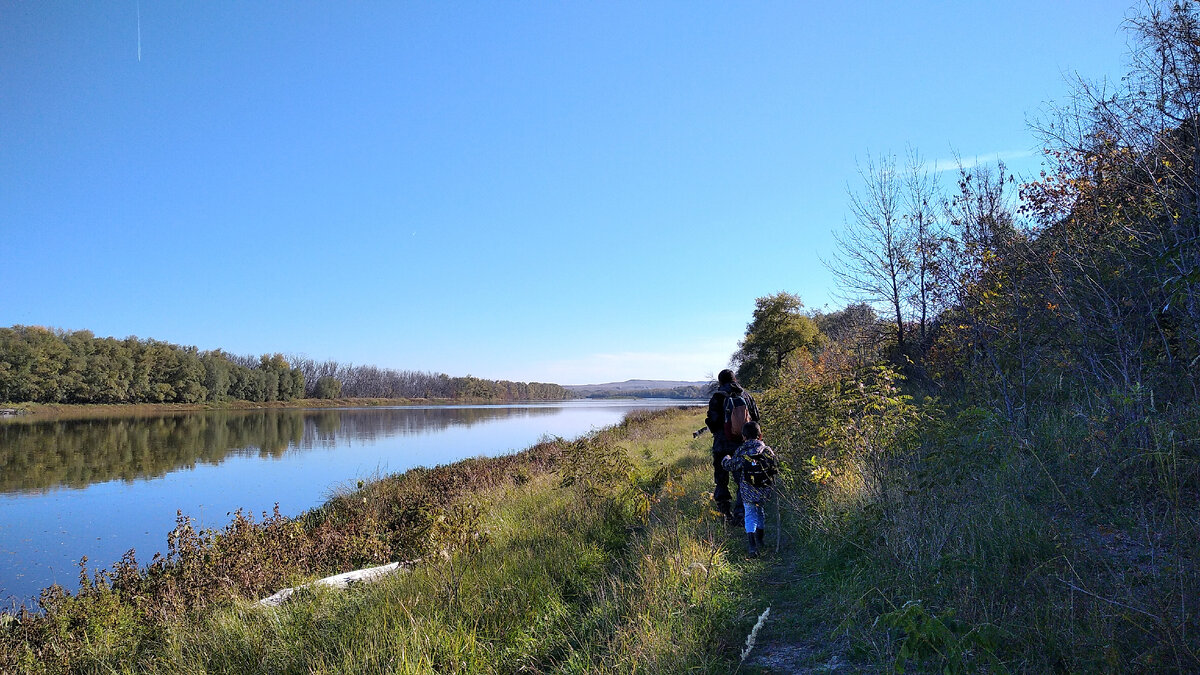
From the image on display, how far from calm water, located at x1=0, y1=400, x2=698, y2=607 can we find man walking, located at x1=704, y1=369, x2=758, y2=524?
10288 mm

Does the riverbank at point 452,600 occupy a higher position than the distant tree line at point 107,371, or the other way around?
the distant tree line at point 107,371

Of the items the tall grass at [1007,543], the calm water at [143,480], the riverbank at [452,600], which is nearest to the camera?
the tall grass at [1007,543]

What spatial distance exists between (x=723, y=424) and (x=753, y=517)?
1239 mm

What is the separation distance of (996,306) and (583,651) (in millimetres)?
7219

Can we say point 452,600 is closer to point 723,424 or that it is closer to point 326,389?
point 723,424

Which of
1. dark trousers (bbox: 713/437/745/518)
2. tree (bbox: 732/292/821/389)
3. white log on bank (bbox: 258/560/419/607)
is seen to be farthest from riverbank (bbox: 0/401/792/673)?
tree (bbox: 732/292/821/389)

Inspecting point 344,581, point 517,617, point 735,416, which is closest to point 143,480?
point 344,581

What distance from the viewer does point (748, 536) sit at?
19.7 feet

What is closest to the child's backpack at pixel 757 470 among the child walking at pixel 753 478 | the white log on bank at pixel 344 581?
the child walking at pixel 753 478

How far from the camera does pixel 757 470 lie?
6.13 meters

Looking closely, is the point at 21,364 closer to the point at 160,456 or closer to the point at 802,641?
the point at 160,456

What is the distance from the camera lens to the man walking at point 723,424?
6.74 metres

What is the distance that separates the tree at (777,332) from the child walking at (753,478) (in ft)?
95.4

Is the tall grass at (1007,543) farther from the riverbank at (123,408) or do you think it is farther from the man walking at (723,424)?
the riverbank at (123,408)
